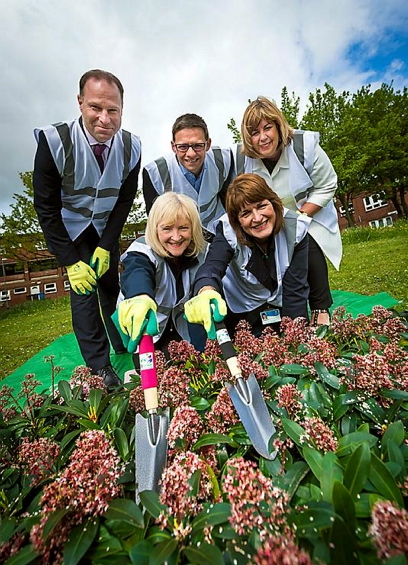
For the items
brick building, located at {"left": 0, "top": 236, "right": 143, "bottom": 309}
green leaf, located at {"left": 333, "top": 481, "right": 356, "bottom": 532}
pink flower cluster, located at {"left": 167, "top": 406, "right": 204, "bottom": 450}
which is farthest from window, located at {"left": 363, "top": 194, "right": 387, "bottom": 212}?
green leaf, located at {"left": 333, "top": 481, "right": 356, "bottom": 532}

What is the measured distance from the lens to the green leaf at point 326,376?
54.7 inches

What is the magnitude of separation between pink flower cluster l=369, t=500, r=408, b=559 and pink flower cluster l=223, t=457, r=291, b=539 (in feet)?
0.58

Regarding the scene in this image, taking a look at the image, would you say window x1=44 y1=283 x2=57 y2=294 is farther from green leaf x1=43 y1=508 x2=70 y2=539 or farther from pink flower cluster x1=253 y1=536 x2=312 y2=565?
pink flower cluster x1=253 y1=536 x2=312 y2=565

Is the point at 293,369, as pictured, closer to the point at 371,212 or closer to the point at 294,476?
the point at 294,476

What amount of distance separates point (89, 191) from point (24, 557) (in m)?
2.50

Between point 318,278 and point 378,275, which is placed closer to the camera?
point 318,278

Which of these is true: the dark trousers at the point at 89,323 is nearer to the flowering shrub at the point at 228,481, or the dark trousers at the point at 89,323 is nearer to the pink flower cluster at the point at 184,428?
the flowering shrub at the point at 228,481

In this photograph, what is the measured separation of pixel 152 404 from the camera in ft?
4.15

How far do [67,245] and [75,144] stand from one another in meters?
0.80

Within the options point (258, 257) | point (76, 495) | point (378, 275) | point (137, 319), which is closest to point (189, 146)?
point (258, 257)

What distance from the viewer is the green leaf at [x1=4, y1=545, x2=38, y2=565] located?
2.58 ft

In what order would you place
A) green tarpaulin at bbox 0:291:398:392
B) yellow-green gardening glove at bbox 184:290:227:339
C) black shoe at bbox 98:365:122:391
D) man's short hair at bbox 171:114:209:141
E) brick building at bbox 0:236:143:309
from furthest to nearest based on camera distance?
brick building at bbox 0:236:143:309
green tarpaulin at bbox 0:291:398:392
man's short hair at bbox 171:114:209:141
black shoe at bbox 98:365:122:391
yellow-green gardening glove at bbox 184:290:227:339

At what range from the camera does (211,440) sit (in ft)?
3.57

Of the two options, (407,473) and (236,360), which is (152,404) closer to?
(236,360)
